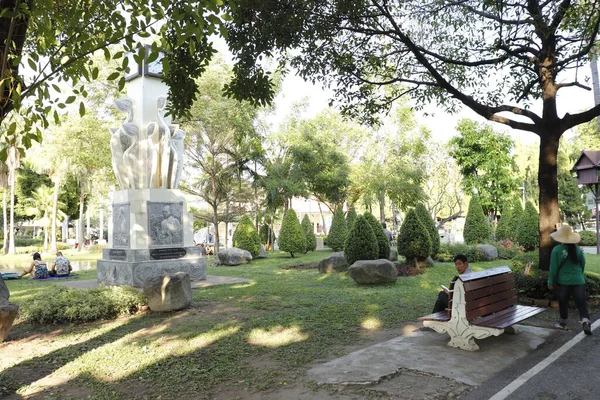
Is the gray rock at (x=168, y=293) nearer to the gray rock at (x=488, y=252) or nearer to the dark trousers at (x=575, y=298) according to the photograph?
the dark trousers at (x=575, y=298)

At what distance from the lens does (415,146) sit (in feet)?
106

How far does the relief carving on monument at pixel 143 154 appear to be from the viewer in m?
12.1

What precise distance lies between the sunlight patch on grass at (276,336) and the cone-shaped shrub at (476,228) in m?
18.5

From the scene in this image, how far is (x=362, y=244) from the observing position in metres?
13.6

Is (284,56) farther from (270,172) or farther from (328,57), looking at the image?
(270,172)

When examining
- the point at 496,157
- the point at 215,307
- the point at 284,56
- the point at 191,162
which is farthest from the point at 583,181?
the point at 191,162

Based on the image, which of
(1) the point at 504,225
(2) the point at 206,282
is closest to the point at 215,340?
(2) the point at 206,282

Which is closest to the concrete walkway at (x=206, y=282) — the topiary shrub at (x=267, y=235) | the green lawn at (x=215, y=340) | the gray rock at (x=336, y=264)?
the green lawn at (x=215, y=340)

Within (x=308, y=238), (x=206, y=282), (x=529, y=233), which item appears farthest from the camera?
(x=308, y=238)

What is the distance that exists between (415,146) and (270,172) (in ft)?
36.0

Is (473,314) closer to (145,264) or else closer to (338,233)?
(145,264)

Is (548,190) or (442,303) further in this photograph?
(548,190)

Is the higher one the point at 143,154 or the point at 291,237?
the point at 143,154

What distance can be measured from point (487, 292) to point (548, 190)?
373cm
